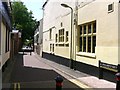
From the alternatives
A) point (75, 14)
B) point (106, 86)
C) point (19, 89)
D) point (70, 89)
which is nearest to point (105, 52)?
point (106, 86)

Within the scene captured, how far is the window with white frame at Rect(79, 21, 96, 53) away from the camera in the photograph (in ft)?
56.8

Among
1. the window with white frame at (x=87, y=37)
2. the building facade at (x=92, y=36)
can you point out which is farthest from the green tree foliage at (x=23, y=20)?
the window with white frame at (x=87, y=37)

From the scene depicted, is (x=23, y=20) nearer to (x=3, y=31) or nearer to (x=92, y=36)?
(x=3, y=31)

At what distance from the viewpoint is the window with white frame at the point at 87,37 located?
17.3 m

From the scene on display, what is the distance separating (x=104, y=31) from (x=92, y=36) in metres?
2.47

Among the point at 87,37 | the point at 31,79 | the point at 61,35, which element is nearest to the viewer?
the point at 31,79

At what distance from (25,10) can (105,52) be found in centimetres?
7588

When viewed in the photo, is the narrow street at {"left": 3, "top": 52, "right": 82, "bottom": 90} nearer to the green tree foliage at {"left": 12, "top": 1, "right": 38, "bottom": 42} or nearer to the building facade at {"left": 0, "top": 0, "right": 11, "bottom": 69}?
the building facade at {"left": 0, "top": 0, "right": 11, "bottom": 69}

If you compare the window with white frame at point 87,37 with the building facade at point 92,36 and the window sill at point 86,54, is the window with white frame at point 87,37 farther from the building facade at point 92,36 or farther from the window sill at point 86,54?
the window sill at point 86,54

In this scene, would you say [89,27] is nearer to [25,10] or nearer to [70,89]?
[70,89]

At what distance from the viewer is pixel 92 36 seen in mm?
17406

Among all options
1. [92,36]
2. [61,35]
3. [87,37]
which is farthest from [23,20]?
[92,36]

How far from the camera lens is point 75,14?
2120 cm

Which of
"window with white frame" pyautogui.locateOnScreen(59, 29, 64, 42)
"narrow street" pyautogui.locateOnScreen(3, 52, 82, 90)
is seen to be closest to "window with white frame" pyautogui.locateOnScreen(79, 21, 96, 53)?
"narrow street" pyautogui.locateOnScreen(3, 52, 82, 90)
